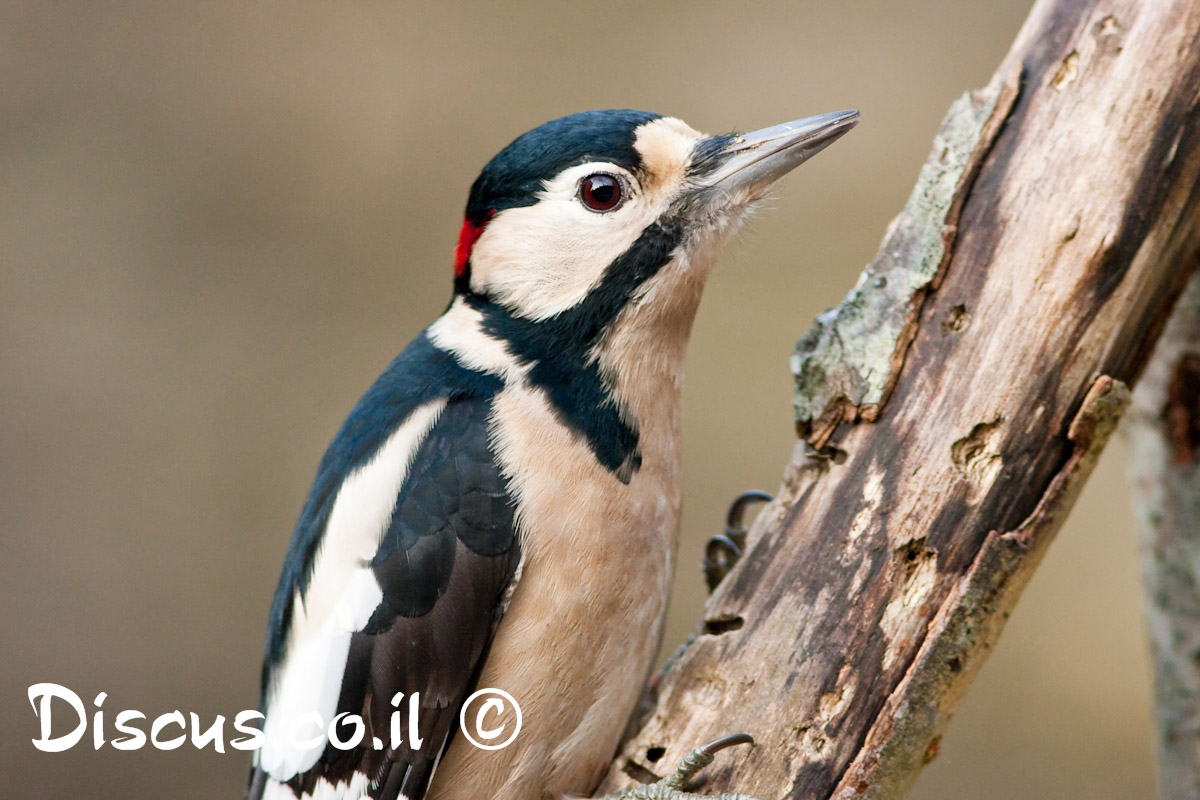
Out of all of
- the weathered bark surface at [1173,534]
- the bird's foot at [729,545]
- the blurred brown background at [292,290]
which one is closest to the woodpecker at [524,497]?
the bird's foot at [729,545]

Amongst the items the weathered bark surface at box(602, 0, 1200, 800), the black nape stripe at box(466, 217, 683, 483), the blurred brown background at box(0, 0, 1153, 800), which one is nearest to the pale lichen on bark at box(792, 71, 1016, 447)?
the weathered bark surface at box(602, 0, 1200, 800)

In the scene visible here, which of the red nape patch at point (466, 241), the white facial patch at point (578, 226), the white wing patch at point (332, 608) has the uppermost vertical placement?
the white facial patch at point (578, 226)

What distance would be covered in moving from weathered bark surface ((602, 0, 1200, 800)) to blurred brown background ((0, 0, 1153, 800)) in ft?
7.89

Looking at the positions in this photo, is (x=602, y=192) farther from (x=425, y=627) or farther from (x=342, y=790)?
(x=342, y=790)

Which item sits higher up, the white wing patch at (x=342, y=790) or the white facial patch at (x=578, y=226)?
the white facial patch at (x=578, y=226)

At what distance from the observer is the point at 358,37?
158 inches

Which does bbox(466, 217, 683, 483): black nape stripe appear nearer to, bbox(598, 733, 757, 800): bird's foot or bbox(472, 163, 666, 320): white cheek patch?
bbox(472, 163, 666, 320): white cheek patch

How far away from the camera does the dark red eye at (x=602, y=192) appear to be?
5.30ft

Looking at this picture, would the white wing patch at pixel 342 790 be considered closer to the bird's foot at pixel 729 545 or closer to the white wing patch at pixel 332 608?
the white wing patch at pixel 332 608

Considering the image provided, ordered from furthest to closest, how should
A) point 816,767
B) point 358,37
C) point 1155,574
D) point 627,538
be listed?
1. point 358,37
2. point 1155,574
3. point 627,538
4. point 816,767

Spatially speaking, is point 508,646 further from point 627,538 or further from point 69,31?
point 69,31

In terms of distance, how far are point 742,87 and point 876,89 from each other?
54 centimetres

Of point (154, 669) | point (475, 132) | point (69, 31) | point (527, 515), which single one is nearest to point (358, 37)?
point (475, 132)

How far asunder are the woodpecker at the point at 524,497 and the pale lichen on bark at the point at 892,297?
18 cm
